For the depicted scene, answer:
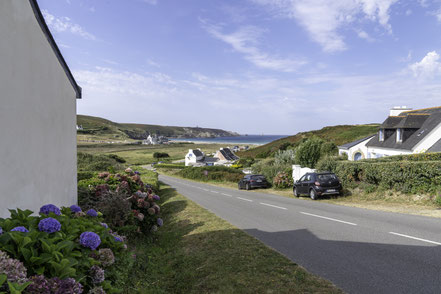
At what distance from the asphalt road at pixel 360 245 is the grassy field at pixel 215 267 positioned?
1.76ft

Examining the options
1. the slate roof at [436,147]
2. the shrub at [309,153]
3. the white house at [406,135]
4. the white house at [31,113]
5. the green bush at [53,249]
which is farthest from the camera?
the shrub at [309,153]

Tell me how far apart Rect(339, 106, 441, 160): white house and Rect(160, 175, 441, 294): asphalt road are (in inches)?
581

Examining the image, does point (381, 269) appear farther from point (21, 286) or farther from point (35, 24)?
point (35, 24)

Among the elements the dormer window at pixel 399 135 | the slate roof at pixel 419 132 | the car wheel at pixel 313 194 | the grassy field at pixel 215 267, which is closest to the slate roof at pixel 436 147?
the slate roof at pixel 419 132

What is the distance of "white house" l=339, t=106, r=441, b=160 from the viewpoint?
22375 mm

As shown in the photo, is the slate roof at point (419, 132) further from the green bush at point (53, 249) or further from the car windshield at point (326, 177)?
the green bush at point (53, 249)

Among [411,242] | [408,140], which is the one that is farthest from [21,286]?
[408,140]

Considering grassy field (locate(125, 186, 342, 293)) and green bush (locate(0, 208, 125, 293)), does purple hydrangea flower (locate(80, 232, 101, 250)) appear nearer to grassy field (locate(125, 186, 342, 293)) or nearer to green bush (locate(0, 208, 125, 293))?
green bush (locate(0, 208, 125, 293))

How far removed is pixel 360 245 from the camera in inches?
277

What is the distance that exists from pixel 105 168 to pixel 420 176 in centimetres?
2141

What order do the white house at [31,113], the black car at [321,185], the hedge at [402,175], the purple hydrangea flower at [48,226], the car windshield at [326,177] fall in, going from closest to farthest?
the purple hydrangea flower at [48,226] → the white house at [31,113] → the hedge at [402,175] → the black car at [321,185] → the car windshield at [326,177]

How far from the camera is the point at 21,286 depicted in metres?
1.92

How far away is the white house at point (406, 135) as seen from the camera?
2238 cm

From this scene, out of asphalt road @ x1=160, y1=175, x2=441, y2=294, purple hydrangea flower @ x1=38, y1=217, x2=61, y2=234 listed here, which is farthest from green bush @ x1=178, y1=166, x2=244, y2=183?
purple hydrangea flower @ x1=38, y1=217, x2=61, y2=234
